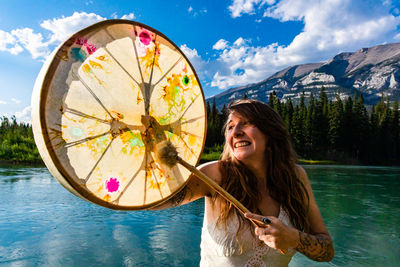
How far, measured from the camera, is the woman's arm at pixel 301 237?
3.52 ft

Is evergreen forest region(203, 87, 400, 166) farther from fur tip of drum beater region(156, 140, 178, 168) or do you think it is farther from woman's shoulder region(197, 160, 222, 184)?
fur tip of drum beater region(156, 140, 178, 168)

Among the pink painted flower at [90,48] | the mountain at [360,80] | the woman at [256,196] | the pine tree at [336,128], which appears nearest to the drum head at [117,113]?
the pink painted flower at [90,48]

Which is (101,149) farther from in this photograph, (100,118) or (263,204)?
(263,204)

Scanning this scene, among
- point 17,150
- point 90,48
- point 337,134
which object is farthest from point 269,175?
point 337,134

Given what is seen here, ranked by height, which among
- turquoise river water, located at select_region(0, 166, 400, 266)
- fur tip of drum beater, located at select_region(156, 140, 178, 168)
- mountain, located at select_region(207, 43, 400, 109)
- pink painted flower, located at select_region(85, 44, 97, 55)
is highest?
mountain, located at select_region(207, 43, 400, 109)

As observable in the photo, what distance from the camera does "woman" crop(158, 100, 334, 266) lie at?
1.24m

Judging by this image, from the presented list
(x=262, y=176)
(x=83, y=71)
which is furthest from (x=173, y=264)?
(x=83, y=71)

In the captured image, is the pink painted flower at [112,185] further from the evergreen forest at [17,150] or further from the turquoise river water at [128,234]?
the evergreen forest at [17,150]

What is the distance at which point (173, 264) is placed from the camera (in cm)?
434

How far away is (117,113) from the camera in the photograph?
3.39ft

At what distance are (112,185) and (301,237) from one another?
0.86m

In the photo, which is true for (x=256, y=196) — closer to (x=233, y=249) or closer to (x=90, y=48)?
(x=233, y=249)

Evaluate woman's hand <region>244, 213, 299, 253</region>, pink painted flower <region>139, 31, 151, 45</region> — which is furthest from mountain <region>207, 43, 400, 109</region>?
pink painted flower <region>139, 31, 151, 45</region>

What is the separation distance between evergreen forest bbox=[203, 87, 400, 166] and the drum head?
118 feet
